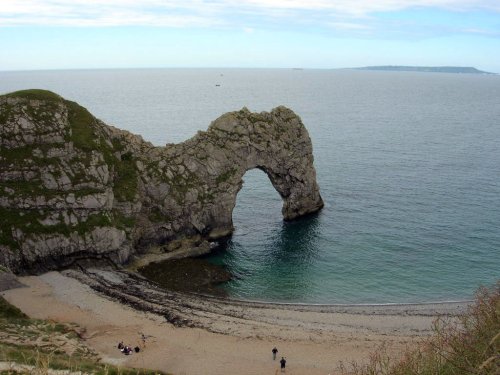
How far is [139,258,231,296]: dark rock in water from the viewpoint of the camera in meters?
52.1

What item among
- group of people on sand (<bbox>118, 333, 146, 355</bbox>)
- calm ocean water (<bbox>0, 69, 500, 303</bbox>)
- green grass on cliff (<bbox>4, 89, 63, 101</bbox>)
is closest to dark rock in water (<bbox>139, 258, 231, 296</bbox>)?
calm ocean water (<bbox>0, 69, 500, 303</bbox>)

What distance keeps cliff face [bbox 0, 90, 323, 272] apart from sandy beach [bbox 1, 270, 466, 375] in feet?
14.0

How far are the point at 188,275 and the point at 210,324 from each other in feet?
38.9

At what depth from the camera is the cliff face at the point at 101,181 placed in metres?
52.1

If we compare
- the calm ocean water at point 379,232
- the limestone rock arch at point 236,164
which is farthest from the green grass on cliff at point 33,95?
the calm ocean water at point 379,232

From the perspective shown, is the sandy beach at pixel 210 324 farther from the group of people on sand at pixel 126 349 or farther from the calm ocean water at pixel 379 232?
the calm ocean water at pixel 379 232

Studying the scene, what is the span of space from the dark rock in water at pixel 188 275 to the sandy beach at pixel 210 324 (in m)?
2.01

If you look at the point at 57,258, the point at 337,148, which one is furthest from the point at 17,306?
the point at 337,148

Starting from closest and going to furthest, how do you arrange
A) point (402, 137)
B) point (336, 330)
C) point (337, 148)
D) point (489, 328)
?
point (489, 328), point (336, 330), point (337, 148), point (402, 137)

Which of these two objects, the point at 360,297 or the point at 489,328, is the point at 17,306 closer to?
the point at 360,297

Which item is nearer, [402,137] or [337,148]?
[337,148]

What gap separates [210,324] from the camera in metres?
43.4

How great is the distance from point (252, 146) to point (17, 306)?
37643mm

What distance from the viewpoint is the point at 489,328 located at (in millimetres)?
19281
